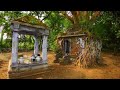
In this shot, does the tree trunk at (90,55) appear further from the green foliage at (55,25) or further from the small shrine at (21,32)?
the small shrine at (21,32)

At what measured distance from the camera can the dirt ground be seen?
521 cm

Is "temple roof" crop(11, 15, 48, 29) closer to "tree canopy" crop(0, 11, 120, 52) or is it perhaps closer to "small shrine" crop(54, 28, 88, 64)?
"tree canopy" crop(0, 11, 120, 52)

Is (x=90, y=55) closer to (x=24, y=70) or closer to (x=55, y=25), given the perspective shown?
(x=55, y=25)

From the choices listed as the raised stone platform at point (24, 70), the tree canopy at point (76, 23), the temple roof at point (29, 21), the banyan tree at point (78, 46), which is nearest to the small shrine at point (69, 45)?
the banyan tree at point (78, 46)

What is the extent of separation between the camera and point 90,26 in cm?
719

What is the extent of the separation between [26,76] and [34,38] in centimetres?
176

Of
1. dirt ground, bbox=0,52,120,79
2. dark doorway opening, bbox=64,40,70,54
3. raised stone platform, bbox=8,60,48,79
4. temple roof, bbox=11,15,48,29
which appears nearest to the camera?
raised stone platform, bbox=8,60,48,79

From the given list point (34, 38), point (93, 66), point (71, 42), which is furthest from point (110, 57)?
point (34, 38)

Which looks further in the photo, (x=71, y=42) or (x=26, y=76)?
(x=71, y=42)

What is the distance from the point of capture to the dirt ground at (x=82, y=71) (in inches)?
205

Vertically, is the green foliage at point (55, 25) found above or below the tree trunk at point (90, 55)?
above

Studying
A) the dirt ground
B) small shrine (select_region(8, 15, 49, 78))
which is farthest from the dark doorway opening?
small shrine (select_region(8, 15, 49, 78))

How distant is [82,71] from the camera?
19.4 feet
